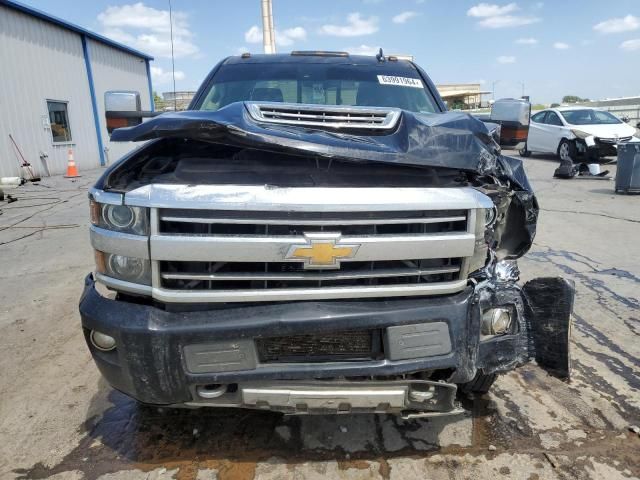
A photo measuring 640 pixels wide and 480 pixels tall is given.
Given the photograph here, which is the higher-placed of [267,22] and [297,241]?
[267,22]

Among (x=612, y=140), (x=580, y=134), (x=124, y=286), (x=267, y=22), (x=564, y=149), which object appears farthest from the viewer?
(x=267, y=22)

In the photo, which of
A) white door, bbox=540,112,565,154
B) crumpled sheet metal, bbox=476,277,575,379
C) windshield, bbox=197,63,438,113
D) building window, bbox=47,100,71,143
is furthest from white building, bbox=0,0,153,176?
white door, bbox=540,112,565,154

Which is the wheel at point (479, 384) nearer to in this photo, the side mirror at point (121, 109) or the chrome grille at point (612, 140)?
the side mirror at point (121, 109)

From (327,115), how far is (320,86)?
1.59m

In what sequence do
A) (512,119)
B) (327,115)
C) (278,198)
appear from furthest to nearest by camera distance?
(512,119) → (327,115) → (278,198)

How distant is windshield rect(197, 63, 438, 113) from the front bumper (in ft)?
6.49

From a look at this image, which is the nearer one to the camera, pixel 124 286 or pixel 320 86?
pixel 124 286

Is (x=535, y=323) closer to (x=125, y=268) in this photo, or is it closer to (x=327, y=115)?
(x=327, y=115)

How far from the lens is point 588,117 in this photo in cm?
1473

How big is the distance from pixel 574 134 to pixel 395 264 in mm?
14113

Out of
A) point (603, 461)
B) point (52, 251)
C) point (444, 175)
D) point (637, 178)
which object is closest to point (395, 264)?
point (444, 175)

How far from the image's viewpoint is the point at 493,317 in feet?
7.29

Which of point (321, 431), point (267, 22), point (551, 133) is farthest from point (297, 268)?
point (267, 22)

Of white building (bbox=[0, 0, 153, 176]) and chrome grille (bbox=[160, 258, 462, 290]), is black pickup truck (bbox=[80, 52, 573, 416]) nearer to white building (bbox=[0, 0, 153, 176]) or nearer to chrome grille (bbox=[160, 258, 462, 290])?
chrome grille (bbox=[160, 258, 462, 290])
